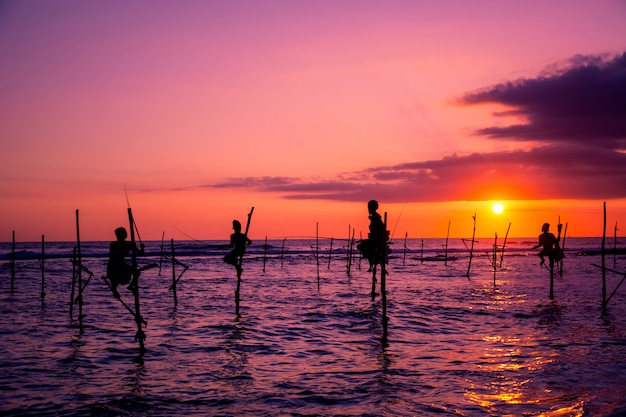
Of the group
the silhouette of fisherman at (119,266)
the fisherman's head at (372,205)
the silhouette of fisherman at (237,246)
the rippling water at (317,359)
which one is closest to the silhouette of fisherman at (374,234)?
the fisherman's head at (372,205)

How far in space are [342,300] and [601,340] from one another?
491 inches

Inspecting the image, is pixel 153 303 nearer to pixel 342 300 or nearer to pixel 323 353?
pixel 342 300

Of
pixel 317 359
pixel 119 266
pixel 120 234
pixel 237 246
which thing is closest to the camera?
pixel 317 359

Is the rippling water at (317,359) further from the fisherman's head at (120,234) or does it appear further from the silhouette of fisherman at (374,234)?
the fisherman's head at (120,234)

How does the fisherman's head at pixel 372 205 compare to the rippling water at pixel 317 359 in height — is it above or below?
above

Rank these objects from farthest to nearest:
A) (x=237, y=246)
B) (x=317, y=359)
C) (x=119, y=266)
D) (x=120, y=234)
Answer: (x=237, y=246), (x=120, y=234), (x=119, y=266), (x=317, y=359)

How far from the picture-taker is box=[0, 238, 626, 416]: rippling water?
9547 mm

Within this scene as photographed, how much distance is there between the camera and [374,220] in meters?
20.7

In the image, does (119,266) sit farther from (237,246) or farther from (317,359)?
(317,359)

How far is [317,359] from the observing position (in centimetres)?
1298

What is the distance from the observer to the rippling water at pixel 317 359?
9547 mm

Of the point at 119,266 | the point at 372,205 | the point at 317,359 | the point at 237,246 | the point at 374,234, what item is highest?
the point at 372,205

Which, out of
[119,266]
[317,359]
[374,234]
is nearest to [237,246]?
[374,234]

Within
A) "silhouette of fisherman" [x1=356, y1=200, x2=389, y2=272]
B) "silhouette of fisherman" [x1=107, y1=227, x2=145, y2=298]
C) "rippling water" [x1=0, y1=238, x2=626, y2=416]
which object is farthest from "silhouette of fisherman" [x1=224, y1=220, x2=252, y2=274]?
"silhouette of fisherman" [x1=107, y1=227, x2=145, y2=298]
